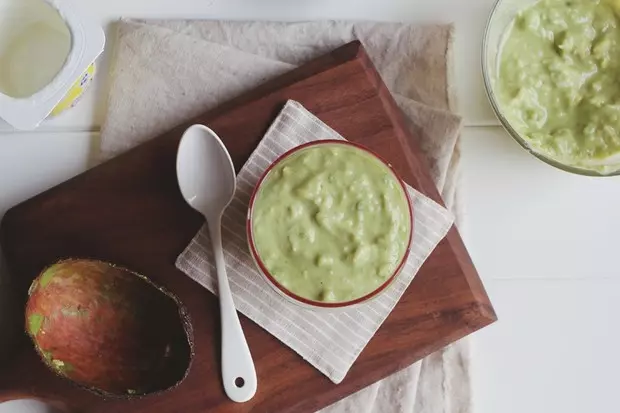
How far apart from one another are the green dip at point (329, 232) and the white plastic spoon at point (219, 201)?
10cm

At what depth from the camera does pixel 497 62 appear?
0.93 meters

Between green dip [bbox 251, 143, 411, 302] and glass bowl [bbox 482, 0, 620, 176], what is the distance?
0.20m

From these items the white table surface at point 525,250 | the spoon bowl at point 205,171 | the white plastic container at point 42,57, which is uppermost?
the white plastic container at point 42,57

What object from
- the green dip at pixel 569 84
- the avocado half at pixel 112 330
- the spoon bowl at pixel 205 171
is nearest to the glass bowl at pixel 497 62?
the green dip at pixel 569 84

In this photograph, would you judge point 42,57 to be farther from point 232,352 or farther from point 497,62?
point 497,62

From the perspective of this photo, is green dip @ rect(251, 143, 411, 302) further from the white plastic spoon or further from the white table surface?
the white table surface

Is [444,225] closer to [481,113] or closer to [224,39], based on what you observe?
[481,113]

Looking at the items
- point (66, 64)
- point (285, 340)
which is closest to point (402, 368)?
point (285, 340)

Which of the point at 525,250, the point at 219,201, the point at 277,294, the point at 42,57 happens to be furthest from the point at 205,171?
the point at 525,250

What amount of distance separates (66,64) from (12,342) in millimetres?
323

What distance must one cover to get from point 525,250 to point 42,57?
0.63 m

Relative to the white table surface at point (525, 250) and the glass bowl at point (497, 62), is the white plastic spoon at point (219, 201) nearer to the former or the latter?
the white table surface at point (525, 250)

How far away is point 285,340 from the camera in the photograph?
34.3 inches

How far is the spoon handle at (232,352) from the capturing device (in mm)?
863
